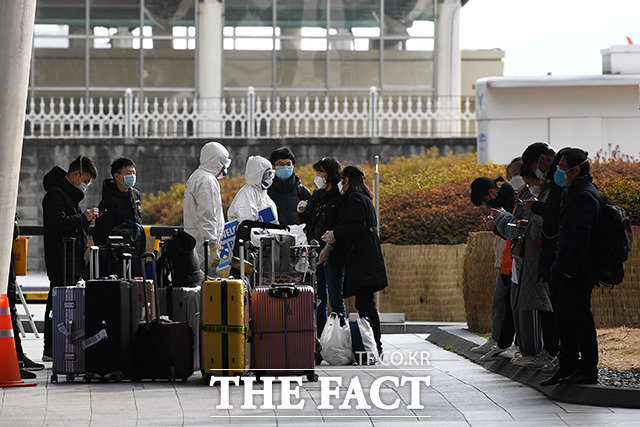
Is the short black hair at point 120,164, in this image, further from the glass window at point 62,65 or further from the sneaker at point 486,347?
the glass window at point 62,65

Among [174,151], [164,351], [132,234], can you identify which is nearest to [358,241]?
[132,234]

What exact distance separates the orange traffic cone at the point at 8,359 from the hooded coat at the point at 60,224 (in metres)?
1.66

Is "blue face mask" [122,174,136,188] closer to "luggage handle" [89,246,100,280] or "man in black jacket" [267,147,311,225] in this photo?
"luggage handle" [89,246,100,280]

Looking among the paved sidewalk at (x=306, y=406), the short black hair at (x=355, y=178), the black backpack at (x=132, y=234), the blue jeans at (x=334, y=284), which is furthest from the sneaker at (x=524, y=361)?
the black backpack at (x=132, y=234)

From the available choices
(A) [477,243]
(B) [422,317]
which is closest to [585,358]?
(A) [477,243]

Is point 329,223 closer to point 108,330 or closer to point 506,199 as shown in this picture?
point 506,199

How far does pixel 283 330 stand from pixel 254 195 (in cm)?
243

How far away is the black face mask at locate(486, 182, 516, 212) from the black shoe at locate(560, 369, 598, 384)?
2450 millimetres

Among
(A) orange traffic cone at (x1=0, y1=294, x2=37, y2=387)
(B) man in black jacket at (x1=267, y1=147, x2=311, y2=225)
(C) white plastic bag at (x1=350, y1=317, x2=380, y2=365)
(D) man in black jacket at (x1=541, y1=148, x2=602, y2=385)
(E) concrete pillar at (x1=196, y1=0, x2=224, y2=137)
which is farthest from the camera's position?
(E) concrete pillar at (x1=196, y1=0, x2=224, y2=137)

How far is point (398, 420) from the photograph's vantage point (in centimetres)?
890

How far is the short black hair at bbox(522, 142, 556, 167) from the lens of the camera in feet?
34.9

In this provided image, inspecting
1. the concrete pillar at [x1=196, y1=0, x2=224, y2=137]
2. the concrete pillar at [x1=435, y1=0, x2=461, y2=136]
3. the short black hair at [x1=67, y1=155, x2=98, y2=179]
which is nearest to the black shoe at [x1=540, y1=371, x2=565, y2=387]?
the short black hair at [x1=67, y1=155, x2=98, y2=179]

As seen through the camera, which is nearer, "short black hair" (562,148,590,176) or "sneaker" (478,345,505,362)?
"short black hair" (562,148,590,176)

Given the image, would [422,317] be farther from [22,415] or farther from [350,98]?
[350,98]
